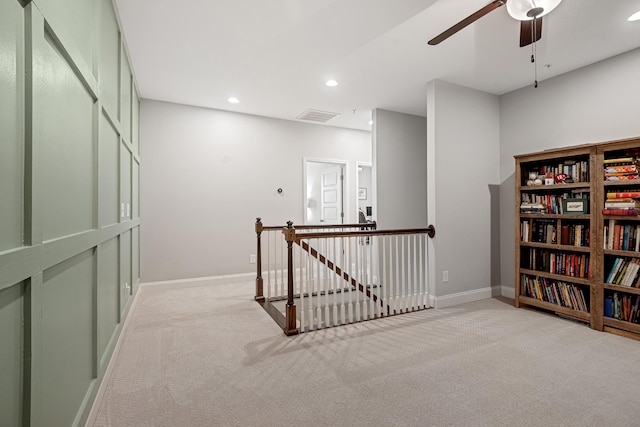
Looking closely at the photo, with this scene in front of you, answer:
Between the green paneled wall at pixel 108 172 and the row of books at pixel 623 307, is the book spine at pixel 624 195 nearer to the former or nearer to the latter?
the row of books at pixel 623 307

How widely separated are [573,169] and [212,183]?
4.56 meters

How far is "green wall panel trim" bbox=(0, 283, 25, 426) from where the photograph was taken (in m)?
0.86

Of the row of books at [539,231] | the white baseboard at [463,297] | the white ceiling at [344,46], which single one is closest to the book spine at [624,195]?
the row of books at [539,231]

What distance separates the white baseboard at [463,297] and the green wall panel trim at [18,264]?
353 cm

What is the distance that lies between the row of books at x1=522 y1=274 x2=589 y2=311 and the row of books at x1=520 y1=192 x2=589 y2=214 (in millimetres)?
757

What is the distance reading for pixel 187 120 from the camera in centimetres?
455

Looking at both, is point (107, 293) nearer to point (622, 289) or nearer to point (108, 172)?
point (108, 172)

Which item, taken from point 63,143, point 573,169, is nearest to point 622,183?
point 573,169

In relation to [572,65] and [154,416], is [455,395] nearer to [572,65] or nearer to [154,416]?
[154,416]

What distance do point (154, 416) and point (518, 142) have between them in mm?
4562

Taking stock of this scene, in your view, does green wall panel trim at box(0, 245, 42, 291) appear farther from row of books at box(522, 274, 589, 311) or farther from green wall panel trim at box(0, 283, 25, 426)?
row of books at box(522, 274, 589, 311)

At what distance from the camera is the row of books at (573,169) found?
304 centimetres

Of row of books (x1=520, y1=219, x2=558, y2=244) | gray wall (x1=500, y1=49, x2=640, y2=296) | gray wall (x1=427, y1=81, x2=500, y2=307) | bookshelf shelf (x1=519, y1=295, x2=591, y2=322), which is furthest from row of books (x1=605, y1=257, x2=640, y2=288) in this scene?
gray wall (x1=427, y1=81, x2=500, y2=307)

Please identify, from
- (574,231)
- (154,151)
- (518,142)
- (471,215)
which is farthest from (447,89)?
(154,151)
